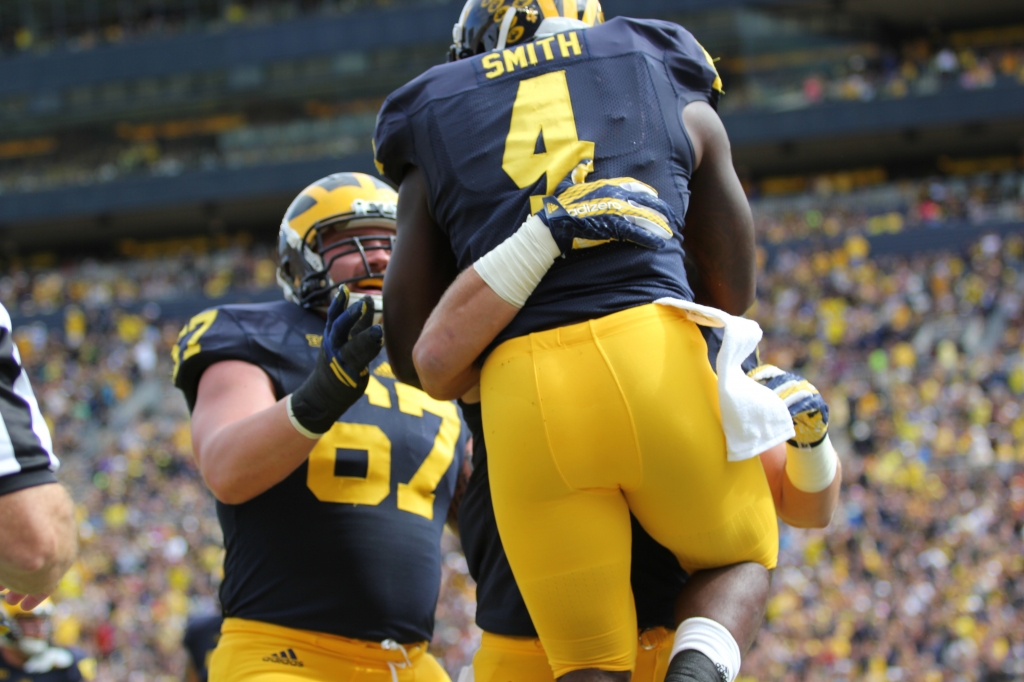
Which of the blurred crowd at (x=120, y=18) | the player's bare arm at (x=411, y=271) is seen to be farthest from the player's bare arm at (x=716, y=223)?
the blurred crowd at (x=120, y=18)

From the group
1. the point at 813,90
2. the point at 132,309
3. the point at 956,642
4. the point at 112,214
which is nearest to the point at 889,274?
the point at 813,90

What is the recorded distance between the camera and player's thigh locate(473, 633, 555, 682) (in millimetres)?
2438

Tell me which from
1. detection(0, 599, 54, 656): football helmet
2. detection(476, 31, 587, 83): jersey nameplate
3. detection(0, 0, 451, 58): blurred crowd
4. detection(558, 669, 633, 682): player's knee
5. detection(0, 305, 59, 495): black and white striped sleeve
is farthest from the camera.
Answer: detection(0, 0, 451, 58): blurred crowd

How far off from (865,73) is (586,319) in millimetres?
27839

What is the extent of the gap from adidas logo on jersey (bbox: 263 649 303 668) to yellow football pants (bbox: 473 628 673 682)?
0.54 metres

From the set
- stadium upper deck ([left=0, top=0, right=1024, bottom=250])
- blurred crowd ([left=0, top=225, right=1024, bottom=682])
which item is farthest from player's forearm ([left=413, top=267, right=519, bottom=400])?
stadium upper deck ([left=0, top=0, right=1024, bottom=250])

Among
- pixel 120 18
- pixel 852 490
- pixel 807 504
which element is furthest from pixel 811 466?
pixel 120 18

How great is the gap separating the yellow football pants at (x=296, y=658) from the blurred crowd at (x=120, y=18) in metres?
30.6

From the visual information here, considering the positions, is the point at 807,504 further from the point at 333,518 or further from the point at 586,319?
the point at 333,518

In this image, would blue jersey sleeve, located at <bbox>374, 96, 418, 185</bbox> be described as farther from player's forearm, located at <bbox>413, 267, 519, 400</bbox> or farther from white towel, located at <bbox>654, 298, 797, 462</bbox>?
white towel, located at <bbox>654, 298, 797, 462</bbox>

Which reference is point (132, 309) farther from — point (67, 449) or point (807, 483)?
point (807, 483)

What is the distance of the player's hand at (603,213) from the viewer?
208 centimetres

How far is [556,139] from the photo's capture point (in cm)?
221

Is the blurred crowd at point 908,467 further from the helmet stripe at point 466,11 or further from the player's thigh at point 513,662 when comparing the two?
the helmet stripe at point 466,11
